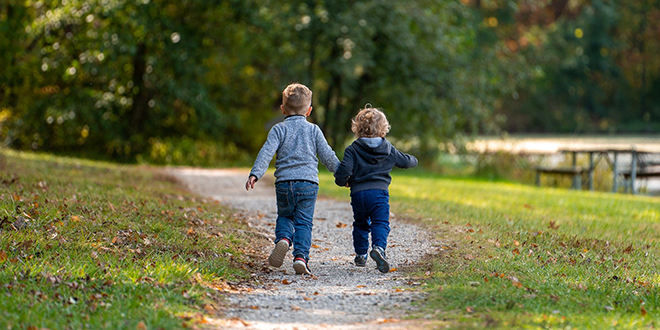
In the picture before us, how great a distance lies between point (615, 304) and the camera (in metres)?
4.89

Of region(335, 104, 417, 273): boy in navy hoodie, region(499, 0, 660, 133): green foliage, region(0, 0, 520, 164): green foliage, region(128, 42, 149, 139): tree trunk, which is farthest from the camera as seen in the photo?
region(499, 0, 660, 133): green foliage

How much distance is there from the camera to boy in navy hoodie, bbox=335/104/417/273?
18.9ft

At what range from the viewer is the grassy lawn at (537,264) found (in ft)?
14.7

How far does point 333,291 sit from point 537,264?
2.02m

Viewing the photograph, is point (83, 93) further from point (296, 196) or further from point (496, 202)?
point (296, 196)

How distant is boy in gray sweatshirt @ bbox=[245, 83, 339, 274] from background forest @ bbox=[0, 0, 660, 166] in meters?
10.7

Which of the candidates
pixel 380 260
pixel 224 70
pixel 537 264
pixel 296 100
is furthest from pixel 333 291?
pixel 224 70

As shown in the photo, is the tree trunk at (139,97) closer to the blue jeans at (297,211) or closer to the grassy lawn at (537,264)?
the grassy lawn at (537,264)

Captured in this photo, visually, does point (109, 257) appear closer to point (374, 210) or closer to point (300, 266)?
point (300, 266)

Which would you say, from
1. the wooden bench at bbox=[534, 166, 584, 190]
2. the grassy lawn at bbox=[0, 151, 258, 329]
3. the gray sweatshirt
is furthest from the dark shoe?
the wooden bench at bbox=[534, 166, 584, 190]

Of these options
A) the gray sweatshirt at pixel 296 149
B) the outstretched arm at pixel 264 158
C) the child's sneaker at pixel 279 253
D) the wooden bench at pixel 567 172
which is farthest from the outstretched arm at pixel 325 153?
the wooden bench at pixel 567 172

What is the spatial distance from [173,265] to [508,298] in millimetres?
2395

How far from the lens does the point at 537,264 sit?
20.2 ft

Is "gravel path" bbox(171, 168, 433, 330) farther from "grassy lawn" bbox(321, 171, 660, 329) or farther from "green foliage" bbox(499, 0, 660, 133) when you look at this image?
"green foliage" bbox(499, 0, 660, 133)
